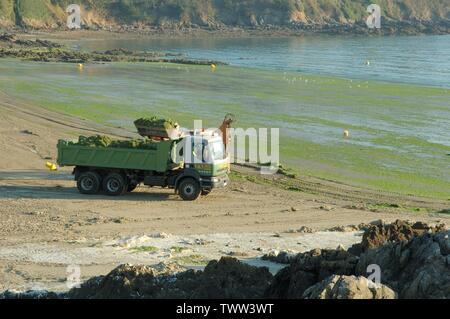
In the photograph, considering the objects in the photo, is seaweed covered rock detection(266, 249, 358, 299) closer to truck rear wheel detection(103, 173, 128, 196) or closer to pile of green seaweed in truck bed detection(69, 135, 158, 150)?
pile of green seaweed in truck bed detection(69, 135, 158, 150)

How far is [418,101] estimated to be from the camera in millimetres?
55125

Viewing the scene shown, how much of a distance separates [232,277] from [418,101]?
42.4 m

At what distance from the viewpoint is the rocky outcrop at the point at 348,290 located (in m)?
12.4

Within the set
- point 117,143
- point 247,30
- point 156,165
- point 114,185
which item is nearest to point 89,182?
point 114,185

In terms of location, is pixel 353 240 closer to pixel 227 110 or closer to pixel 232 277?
pixel 232 277

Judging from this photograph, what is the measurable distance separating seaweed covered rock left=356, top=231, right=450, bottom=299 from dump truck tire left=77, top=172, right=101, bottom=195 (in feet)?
41.2

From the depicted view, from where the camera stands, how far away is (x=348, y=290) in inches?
488

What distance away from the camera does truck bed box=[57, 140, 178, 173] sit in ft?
83.8

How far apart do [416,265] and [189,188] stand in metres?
12.1

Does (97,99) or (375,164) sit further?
(97,99)

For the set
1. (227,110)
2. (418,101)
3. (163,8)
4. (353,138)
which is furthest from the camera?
(163,8)

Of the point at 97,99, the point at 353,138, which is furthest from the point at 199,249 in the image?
the point at 97,99
